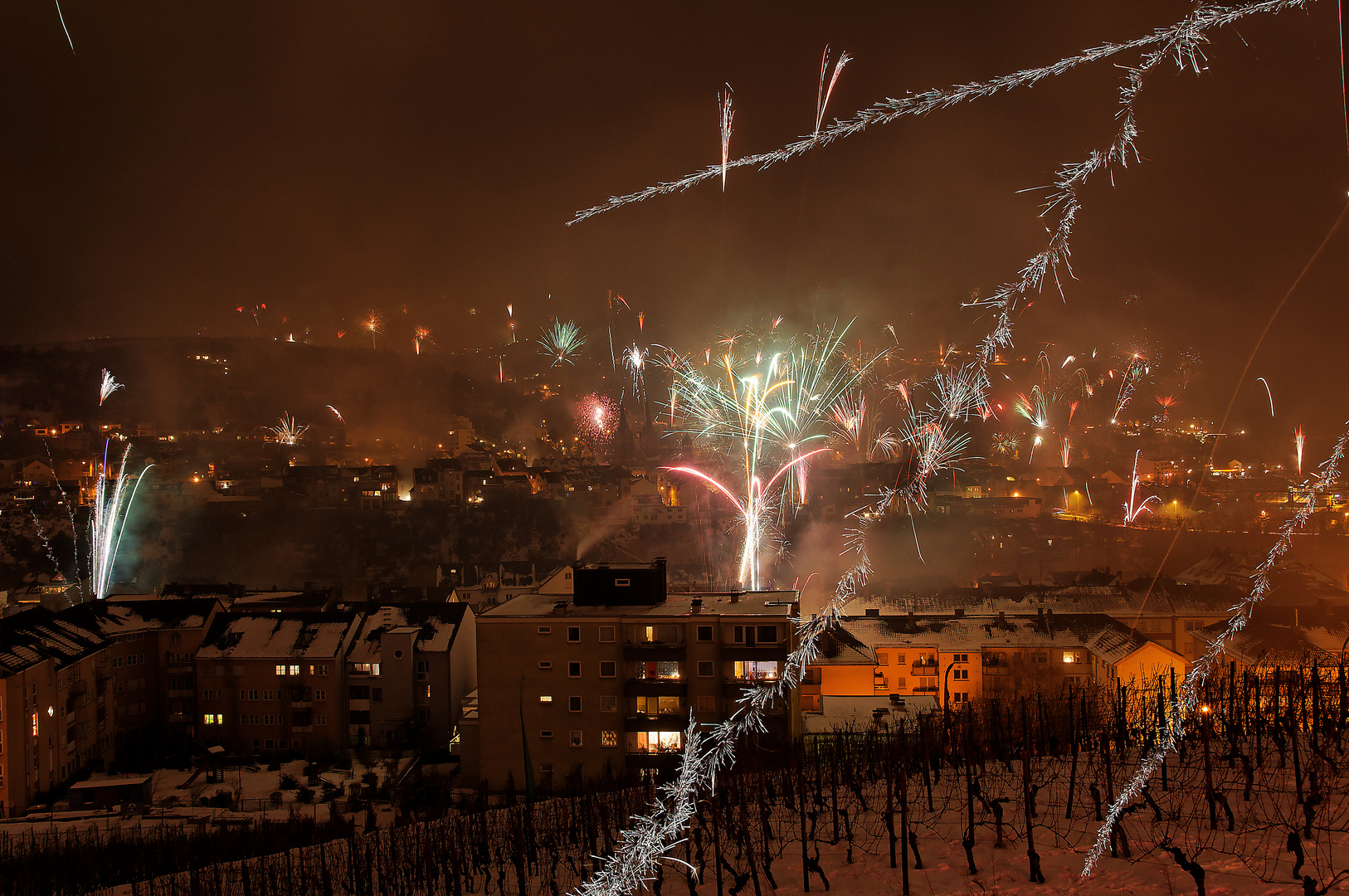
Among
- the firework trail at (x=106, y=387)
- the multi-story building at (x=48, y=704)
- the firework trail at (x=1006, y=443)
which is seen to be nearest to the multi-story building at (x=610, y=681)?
the multi-story building at (x=48, y=704)

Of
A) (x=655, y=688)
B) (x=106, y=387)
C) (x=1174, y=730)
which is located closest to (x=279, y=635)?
(x=655, y=688)

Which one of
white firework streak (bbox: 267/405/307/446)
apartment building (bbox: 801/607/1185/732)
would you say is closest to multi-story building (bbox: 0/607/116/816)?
apartment building (bbox: 801/607/1185/732)

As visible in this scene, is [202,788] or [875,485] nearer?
[202,788]

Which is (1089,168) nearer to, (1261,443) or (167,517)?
(167,517)

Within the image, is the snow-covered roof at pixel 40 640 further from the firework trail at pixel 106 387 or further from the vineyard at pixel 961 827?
the firework trail at pixel 106 387

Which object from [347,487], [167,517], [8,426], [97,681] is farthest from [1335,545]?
[8,426]

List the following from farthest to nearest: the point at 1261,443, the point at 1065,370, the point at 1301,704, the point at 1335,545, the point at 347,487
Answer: the point at 1065,370 < the point at 1261,443 < the point at 347,487 < the point at 1335,545 < the point at 1301,704
